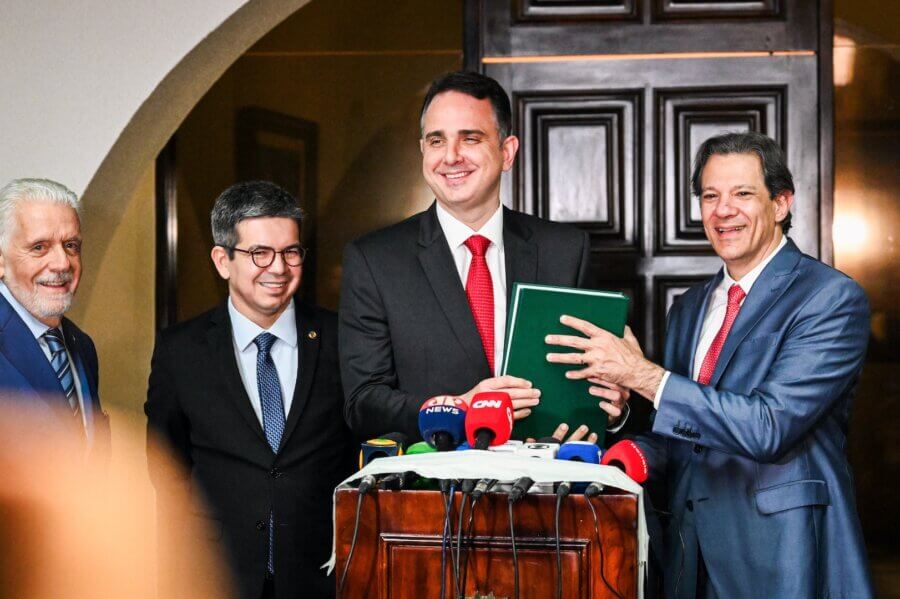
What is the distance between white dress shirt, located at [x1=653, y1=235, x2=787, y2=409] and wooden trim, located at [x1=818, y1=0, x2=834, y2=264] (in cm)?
111

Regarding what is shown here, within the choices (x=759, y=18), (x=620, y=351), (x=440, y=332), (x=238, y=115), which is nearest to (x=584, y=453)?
(x=620, y=351)

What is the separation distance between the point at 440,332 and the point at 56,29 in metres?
1.87

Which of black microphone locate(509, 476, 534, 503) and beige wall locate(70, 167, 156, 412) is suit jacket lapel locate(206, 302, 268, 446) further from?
black microphone locate(509, 476, 534, 503)

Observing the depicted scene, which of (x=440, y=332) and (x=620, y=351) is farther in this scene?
(x=440, y=332)

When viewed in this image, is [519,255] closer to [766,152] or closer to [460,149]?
[460,149]

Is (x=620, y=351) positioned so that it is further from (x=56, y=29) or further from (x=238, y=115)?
(x=238, y=115)

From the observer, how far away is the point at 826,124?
13.0 feet

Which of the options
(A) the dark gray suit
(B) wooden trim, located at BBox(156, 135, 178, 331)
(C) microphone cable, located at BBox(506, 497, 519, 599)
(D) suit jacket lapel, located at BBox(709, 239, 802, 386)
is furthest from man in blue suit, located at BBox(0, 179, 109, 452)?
(B) wooden trim, located at BBox(156, 135, 178, 331)

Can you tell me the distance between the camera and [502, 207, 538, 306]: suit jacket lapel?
2.78 meters

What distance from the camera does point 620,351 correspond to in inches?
99.0

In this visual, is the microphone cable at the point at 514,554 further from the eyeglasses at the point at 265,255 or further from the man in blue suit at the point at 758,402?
the eyeglasses at the point at 265,255

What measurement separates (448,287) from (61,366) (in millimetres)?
1045

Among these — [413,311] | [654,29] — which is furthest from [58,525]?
[654,29]

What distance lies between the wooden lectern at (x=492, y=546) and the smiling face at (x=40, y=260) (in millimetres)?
1248
